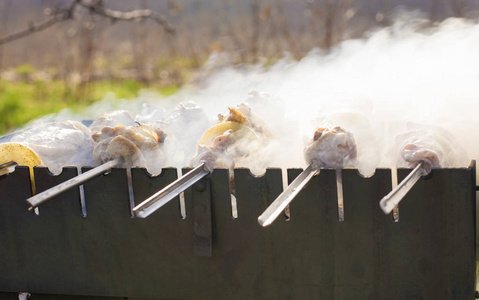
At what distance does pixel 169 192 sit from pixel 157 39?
773 centimetres

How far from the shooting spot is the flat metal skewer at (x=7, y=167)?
6.72 ft

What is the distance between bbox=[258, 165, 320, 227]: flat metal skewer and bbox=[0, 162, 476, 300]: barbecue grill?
0.04 m

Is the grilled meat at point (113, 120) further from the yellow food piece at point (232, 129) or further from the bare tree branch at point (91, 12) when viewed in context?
the bare tree branch at point (91, 12)

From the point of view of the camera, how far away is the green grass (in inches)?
287

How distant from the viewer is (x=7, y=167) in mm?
2066

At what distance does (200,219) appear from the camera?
→ 6.20ft

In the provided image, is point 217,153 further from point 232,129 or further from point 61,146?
point 61,146

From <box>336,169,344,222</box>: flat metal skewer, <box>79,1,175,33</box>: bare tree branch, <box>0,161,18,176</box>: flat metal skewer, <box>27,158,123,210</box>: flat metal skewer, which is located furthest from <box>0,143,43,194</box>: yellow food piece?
<box>79,1,175,33</box>: bare tree branch

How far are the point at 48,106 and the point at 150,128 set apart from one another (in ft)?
19.8

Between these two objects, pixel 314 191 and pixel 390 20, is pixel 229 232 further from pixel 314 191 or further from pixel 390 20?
pixel 390 20

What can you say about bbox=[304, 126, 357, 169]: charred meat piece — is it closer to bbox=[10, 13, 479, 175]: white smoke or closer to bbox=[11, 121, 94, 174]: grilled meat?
bbox=[10, 13, 479, 175]: white smoke

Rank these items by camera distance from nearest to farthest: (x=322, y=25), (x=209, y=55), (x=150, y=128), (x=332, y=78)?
(x=150, y=128), (x=332, y=78), (x=322, y=25), (x=209, y=55)

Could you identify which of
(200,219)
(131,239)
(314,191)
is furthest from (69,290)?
(314,191)

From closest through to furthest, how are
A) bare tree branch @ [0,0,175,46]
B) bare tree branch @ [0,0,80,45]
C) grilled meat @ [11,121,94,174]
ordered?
1. grilled meat @ [11,121,94,174]
2. bare tree branch @ [0,0,80,45]
3. bare tree branch @ [0,0,175,46]
